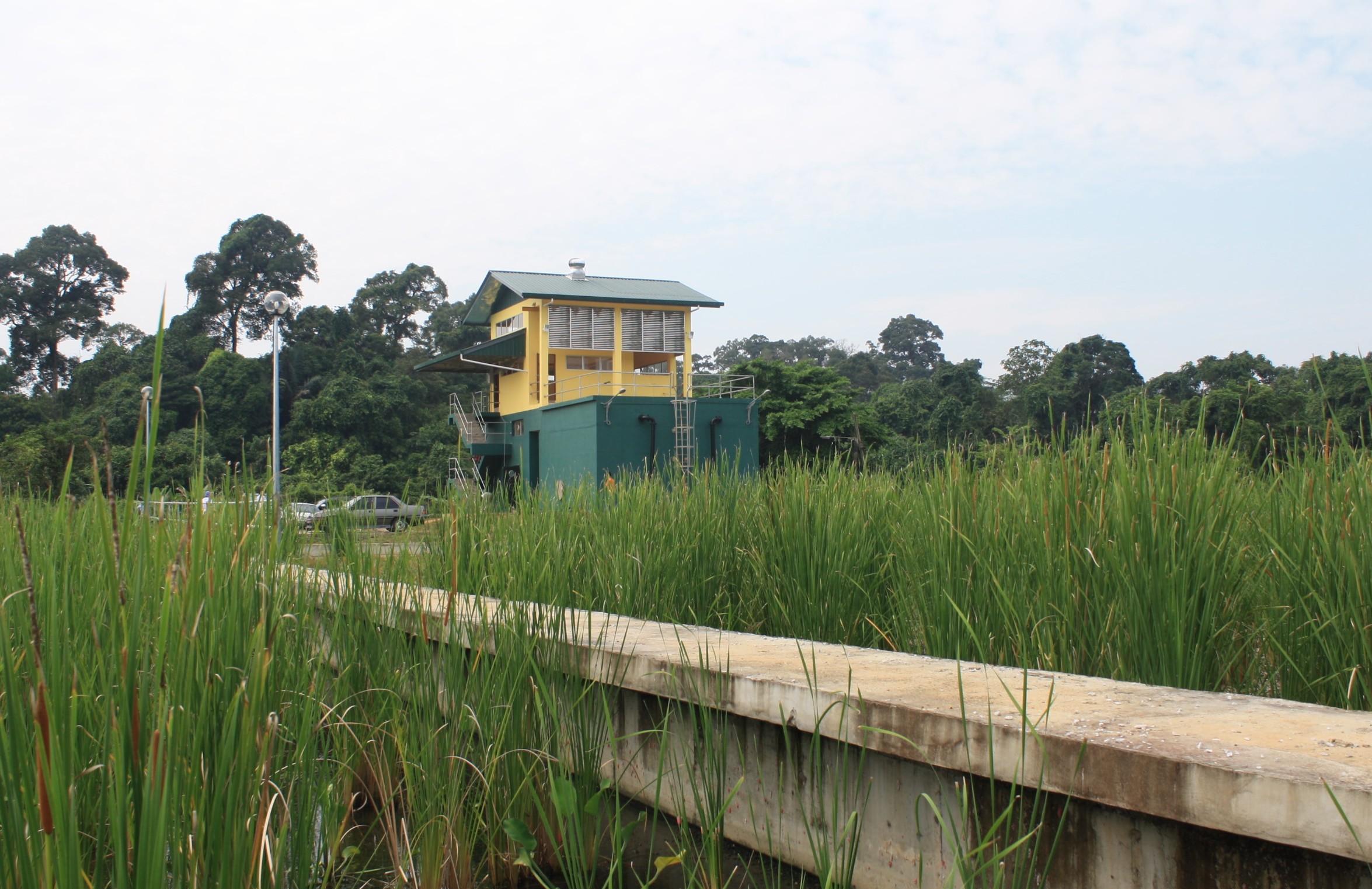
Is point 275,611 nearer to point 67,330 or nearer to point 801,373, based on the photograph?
point 801,373

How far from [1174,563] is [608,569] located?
9.45 feet

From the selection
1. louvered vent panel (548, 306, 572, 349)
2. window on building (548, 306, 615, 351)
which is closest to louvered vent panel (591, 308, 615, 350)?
window on building (548, 306, 615, 351)

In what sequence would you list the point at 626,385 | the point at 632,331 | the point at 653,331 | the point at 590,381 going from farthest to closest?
the point at 653,331
the point at 632,331
the point at 590,381
the point at 626,385

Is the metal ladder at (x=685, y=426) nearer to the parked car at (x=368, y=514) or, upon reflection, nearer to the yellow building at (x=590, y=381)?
the yellow building at (x=590, y=381)

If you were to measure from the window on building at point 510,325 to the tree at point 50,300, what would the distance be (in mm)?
27169

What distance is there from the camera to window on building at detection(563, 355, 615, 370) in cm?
3009

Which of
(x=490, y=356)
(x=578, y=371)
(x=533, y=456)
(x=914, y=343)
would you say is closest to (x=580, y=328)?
(x=578, y=371)

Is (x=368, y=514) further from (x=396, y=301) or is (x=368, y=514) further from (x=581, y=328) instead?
(x=396, y=301)

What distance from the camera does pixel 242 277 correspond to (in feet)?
150

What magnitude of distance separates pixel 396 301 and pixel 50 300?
54.3ft

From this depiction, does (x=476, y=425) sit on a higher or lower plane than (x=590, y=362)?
lower

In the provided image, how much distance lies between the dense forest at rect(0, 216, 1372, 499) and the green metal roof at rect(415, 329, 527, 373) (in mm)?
2587

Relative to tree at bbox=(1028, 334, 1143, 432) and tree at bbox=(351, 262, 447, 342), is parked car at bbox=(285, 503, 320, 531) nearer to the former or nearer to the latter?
tree at bbox=(1028, 334, 1143, 432)

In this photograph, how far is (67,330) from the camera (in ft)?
154
